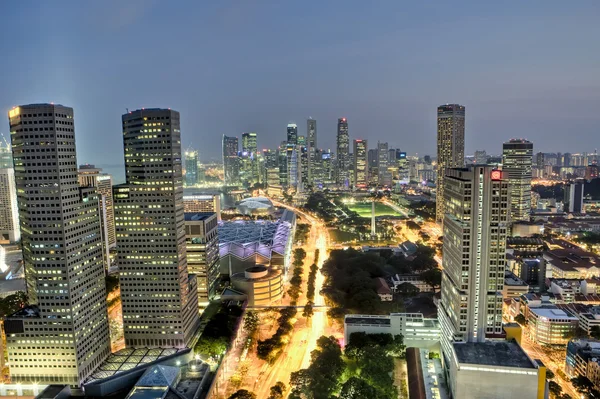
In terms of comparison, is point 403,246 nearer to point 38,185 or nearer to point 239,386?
point 239,386

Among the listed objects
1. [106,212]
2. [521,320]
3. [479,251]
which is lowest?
[521,320]

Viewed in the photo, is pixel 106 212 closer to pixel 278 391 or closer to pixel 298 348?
pixel 298 348

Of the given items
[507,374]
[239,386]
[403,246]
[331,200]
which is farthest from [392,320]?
[331,200]

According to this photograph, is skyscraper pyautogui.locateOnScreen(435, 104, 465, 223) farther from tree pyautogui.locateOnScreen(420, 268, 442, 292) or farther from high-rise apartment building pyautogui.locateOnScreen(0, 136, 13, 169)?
high-rise apartment building pyautogui.locateOnScreen(0, 136, 13, 169)

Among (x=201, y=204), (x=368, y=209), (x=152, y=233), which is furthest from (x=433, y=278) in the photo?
(x=368, y=209)

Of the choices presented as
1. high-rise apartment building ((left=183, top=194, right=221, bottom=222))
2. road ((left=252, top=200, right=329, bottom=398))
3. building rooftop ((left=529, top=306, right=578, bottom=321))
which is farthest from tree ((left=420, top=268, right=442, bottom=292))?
high-rise apartment building ((left=183, top=194, right=221, bottom=222))

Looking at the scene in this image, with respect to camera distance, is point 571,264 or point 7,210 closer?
point 571,264

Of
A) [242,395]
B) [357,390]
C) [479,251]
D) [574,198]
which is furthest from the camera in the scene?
[574,198]

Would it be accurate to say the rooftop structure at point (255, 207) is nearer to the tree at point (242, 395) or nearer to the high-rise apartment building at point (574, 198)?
the tree at point (242, 395)
